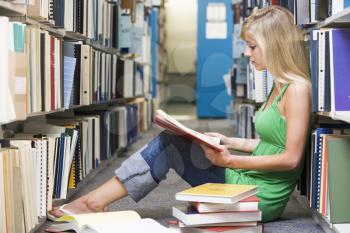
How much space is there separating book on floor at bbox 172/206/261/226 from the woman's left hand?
20 centimetres

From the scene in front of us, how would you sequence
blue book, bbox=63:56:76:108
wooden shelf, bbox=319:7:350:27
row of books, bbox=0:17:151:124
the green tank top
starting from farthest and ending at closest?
blue book, bbox=63:56:76:108 → the green tank top → wooden shelf, bbox=319:7:350:27 → row of books, bbox=0:17:151:124

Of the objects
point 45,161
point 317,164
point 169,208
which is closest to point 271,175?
point 317,164

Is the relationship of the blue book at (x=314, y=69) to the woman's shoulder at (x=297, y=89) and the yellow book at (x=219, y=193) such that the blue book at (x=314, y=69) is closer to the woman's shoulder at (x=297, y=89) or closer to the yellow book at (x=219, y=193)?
the woman's shoulder at (x=297, y=89)

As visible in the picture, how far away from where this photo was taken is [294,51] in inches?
81.4

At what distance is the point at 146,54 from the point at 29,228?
16.6 ft

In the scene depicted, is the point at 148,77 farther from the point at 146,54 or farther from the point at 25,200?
the point at 25,200

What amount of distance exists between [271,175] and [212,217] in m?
0.35

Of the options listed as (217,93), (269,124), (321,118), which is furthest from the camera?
(217,93)

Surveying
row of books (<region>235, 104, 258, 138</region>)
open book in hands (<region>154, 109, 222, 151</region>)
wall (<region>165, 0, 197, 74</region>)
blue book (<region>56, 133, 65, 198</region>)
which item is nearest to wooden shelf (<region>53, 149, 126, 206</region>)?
blue book (<region>56, 133, 65, 198</region>)

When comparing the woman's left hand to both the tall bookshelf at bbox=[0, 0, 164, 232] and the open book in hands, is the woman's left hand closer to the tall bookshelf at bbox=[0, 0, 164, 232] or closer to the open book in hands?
the open book in hands

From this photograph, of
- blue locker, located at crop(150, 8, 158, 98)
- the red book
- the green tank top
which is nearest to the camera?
the green tank top

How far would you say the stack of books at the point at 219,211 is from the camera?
1.82 metres

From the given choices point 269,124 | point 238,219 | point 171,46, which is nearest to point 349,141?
point 269,124

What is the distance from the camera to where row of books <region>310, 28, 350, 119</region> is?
75.7 inches
